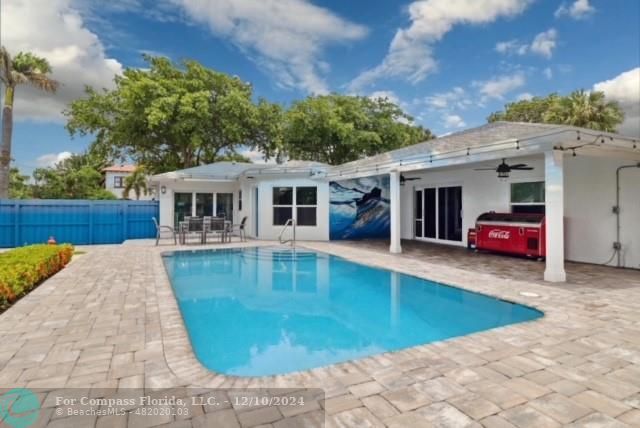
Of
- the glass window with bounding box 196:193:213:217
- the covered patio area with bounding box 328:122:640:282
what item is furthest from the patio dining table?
the covered patio area with bounding box 328:122:640:282

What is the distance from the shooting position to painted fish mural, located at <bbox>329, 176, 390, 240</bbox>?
14773 millimetres

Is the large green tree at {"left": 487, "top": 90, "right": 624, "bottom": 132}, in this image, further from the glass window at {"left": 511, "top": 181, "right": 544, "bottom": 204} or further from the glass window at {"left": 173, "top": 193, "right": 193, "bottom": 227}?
the glass window at {"left": 173, "top": 193, "right": 193, "bottom": 227}

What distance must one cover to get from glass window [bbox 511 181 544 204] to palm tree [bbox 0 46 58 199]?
22.6 m


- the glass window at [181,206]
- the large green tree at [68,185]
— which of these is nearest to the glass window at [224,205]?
the glass window at [181,206]

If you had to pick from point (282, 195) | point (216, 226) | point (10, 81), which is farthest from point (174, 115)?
point (282, 195)

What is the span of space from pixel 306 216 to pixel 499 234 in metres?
7.39

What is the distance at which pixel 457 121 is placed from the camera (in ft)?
100

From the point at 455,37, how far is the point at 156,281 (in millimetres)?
14433

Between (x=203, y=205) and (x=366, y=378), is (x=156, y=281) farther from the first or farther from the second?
(x=203, y=205)

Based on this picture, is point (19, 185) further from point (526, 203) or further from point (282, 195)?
point (526, 203)

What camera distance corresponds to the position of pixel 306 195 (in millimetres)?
14648

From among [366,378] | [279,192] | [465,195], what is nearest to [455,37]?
[465,195]

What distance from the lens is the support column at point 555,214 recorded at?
20.9ft

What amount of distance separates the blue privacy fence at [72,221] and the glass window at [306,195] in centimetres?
675
